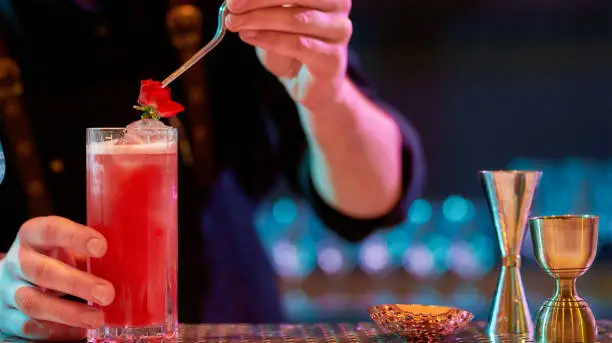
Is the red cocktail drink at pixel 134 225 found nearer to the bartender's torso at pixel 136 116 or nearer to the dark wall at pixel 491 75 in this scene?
the bartender's torso at pixel 136 116

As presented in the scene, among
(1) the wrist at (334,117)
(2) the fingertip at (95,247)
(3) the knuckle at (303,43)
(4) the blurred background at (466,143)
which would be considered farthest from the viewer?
(4) the blurred background at (466,143)

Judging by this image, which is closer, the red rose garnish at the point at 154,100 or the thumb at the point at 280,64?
the red rose garnish at the point at 154,100

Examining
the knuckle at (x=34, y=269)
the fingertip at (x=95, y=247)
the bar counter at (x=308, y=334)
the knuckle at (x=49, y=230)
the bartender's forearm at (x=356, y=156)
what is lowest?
the bar counter at (x=308, y=334)

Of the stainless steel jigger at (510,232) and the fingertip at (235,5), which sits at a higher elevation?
the fingertip at (235,5)

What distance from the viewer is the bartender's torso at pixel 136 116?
2229 millimetres

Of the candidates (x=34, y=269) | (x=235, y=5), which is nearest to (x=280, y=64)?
(x=235, y=5)

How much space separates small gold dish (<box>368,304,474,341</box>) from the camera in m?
1.38

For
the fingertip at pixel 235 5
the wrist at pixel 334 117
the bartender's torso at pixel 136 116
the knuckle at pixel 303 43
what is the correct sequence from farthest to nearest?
1. the bartender's torso at pixel 136 116
2. the wrist at pixel 334 117
3. the knuckle at pixel 303 43
4. the fingertip at pixel 235 5

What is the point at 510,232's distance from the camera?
1516mm

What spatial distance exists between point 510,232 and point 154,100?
0.69m

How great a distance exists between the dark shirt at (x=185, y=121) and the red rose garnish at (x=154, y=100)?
2.97 ft

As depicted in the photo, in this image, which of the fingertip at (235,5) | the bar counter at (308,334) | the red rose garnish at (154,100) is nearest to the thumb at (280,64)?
the fingertip at (235,5)

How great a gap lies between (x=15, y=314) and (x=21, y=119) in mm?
872

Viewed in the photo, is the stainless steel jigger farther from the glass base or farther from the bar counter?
the glass base
